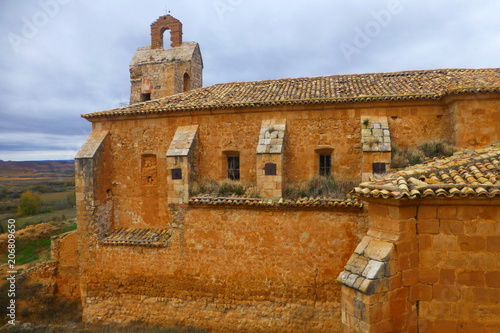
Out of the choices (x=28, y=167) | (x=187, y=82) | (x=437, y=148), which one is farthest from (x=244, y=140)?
(x=28, y=167)

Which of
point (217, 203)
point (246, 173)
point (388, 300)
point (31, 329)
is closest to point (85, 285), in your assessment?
point (31, 329)

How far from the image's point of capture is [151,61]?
15320 millimetres

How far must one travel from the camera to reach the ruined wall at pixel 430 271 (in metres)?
4.20

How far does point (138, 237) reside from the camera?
1024 centimetres

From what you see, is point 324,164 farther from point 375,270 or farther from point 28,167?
point 28,167

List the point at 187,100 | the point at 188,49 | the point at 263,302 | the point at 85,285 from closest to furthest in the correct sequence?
the point at 263,302, the point at 85,285, the point at 187,100, the point at 188,49

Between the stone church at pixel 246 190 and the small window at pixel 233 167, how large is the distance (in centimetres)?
4

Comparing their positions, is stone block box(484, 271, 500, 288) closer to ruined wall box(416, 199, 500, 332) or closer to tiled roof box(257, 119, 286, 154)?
ruined wall box(416, 199, 500, 332)

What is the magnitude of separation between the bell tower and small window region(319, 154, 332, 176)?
27.7ft

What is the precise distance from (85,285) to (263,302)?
629cm

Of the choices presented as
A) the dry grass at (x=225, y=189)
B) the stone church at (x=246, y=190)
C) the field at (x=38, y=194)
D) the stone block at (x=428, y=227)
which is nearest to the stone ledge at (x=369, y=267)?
the stone block at (x=428, y=227)

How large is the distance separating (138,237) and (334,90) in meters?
8.37

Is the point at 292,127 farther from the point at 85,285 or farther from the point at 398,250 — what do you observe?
the point at 85,285

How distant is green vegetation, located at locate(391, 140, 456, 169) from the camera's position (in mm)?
8711
